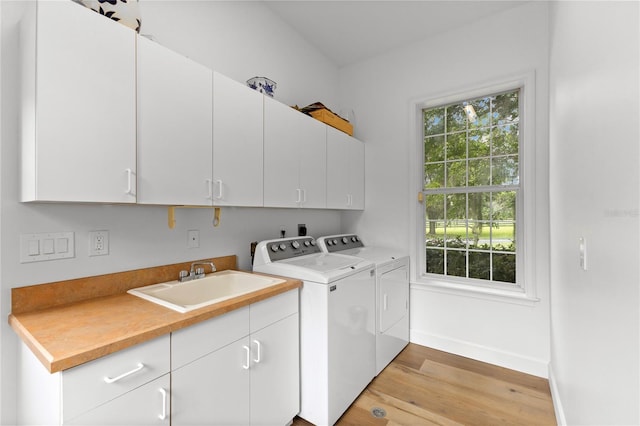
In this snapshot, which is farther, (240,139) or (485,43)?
(485,43)

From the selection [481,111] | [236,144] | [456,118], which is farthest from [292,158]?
[481,111]

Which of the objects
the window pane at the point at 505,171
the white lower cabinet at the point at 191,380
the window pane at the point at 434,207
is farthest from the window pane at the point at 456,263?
the white lower cabinet at the point at 191,380

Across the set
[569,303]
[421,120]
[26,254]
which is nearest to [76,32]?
[26,254]

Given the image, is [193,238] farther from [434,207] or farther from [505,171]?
[505,171]

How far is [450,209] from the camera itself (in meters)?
2.89

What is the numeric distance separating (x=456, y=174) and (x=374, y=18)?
1.65 metres

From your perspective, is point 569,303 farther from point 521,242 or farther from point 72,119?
point 72,119

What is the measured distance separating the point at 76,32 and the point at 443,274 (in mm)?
3132

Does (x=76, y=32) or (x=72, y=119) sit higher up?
(x=76, y=32)

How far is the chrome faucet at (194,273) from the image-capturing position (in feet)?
5.74

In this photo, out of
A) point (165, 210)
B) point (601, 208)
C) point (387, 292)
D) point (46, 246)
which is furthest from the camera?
point (387, 292)

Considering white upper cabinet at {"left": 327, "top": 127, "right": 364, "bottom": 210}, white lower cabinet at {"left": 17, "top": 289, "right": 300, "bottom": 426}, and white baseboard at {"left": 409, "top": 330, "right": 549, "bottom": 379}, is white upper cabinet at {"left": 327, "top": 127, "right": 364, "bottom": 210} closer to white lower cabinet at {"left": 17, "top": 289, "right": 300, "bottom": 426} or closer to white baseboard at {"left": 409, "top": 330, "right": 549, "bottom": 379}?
white lower cabinet at {"left": 17, "top": 289, "right": 300, "bottom": 426}

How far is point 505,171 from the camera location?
103 inches

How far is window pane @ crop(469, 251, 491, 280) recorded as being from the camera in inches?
107
